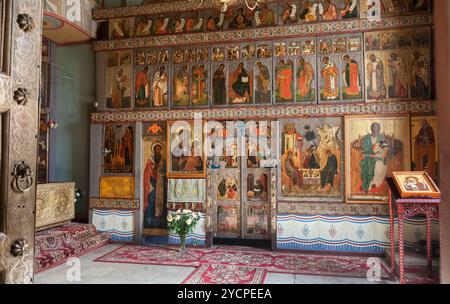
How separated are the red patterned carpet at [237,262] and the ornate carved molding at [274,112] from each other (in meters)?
3.19

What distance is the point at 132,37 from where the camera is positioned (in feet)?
27.7

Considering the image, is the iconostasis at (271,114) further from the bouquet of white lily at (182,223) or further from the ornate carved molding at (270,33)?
the bouquet of white lily at (182,223)

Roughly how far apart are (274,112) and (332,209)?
8.57ft

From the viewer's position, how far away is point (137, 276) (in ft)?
18.3

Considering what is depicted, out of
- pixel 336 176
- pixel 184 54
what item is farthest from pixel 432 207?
pixel 184 54

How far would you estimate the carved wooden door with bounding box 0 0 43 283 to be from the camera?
110 cm

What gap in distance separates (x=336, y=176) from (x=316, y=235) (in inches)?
56.4

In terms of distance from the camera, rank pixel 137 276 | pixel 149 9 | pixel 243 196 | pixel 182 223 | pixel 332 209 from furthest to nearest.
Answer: pixel 149 9, pixel 243 196, pixel 332 209, pixel 182 223, pixel 137 276

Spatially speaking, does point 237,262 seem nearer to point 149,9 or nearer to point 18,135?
point 18,135

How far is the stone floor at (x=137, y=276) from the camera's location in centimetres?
531

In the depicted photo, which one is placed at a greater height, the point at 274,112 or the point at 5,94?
the point at 274,112

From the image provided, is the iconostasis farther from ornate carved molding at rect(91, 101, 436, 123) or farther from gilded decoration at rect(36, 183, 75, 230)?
gilded decoration at rect(36, 183, 75, 230)

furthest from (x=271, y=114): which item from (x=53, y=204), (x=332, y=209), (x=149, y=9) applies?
(x=53, y=204)

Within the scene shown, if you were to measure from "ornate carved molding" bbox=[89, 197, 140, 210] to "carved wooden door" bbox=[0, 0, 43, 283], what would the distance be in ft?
23.8
